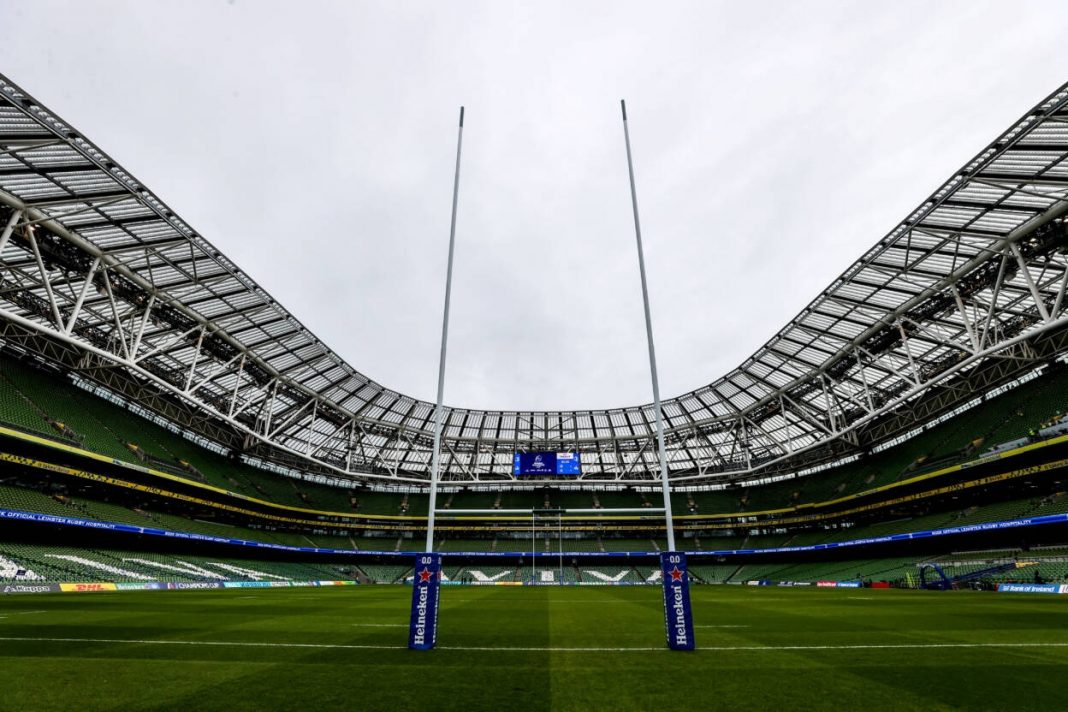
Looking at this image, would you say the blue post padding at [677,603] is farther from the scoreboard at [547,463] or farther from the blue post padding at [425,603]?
the scoreboard at [547,463]

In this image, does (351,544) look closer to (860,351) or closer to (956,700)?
(860,351)

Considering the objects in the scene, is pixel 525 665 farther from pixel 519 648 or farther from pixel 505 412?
pixel 505 412

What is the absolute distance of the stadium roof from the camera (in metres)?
21.8

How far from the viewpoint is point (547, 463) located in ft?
142

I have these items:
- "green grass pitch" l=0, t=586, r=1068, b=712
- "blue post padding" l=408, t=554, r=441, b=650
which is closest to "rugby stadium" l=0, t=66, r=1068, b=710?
"green grass pitch" l=0, t=586, r=1068, b=712

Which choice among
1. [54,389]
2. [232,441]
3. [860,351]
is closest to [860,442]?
[860,351]

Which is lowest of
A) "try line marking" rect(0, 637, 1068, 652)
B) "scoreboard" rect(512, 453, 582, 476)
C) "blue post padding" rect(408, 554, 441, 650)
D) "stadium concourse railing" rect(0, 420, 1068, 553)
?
"try line marking" rect(0, 637, 1068, 652)

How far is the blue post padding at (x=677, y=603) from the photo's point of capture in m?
8.80

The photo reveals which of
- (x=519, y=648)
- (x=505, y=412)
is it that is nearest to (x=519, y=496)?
(x=505, y=412)

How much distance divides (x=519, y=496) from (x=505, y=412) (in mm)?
16502

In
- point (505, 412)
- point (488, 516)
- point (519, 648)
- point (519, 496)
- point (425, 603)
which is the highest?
point (505, 412)

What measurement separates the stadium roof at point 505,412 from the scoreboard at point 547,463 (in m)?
12.2

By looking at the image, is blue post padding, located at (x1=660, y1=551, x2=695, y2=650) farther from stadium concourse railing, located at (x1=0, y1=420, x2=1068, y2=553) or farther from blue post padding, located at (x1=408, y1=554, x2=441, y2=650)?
stadium concourse railing, located at (x1=0, y1=420, x2=1068, y2=553)

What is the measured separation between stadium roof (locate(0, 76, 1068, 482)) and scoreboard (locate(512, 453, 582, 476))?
12.2m
